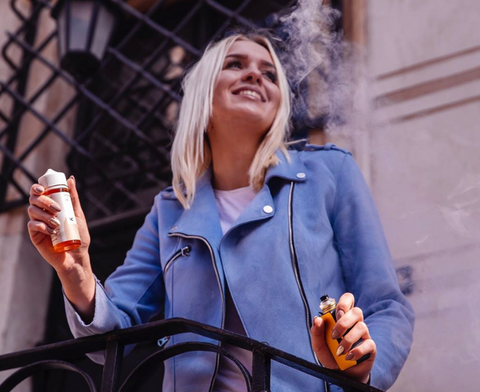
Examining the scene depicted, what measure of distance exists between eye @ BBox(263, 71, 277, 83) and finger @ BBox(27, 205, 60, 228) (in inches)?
42.5

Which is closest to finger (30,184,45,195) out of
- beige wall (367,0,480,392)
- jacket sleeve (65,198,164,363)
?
jacket sleeve (65,198,164,363)

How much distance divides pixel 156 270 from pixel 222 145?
1.60ft

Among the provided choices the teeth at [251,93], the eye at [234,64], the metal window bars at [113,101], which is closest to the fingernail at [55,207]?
the teeth at [251,93]

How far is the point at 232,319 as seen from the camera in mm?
Answer: 2223

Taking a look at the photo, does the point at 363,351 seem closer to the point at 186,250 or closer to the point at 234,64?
the point at 186,250

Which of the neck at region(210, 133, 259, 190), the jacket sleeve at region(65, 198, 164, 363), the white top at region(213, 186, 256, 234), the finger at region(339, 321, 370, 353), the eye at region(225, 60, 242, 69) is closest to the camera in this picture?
the finger at region(339, 321, 370, 353)

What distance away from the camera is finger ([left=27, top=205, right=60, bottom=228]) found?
205 centimetres

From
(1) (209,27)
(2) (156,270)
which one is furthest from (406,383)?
(1) (209,27)

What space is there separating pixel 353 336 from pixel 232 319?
53 cm

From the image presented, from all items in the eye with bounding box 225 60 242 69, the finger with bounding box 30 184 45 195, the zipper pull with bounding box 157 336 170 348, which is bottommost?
the zipper pull with bounding box 157 336 170 348

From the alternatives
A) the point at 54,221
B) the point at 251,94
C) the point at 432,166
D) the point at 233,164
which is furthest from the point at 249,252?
the point at 432,166

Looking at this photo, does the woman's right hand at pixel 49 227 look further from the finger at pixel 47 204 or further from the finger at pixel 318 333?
the finger at pixel 318 333

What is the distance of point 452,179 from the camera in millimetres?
3086

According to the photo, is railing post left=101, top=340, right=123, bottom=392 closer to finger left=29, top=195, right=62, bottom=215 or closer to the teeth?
finger left=29, top=195, right=62, bottom=215
